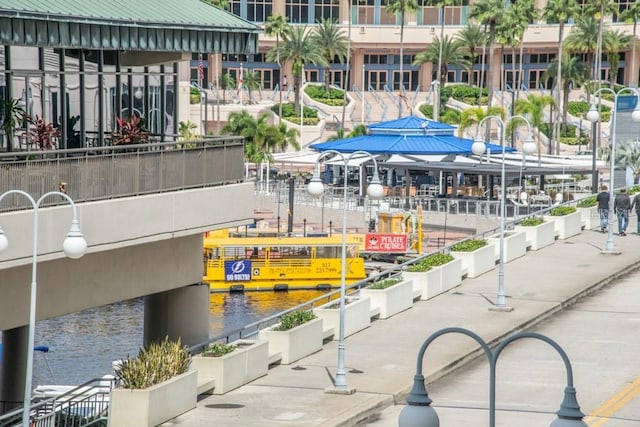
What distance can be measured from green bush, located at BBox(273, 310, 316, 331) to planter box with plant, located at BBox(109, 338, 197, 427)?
6076 millimetres

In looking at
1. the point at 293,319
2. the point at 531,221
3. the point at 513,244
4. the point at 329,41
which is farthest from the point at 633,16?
the point at 293,319

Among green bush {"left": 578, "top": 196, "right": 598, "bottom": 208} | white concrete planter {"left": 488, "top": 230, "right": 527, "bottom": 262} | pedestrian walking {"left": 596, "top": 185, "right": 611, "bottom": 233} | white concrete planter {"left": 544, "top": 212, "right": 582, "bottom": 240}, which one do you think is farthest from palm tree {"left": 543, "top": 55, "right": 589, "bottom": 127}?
white concrete planter {"left": 488, "top": 230, "right": 527, "bottom": 262}

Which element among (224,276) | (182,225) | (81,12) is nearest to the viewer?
(81,12)

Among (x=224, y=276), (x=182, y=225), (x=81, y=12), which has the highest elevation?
(x=81, y=12)

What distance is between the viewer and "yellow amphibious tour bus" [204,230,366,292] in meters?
70.1

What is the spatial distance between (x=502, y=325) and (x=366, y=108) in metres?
104

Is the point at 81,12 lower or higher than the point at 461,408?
higher

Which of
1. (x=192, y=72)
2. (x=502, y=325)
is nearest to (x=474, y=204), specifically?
(x=502, y=325)

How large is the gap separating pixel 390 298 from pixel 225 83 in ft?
322

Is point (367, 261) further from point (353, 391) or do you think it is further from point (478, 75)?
point (478, 75)

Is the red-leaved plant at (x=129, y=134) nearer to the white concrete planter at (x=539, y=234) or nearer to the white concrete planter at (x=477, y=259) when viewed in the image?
the white concrete planter at (x=477, y=259)

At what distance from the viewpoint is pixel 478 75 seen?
538ft

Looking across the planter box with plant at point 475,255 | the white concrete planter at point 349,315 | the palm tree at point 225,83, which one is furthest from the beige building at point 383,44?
the white concrete planter at point 349,315

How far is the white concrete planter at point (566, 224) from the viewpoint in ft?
199
